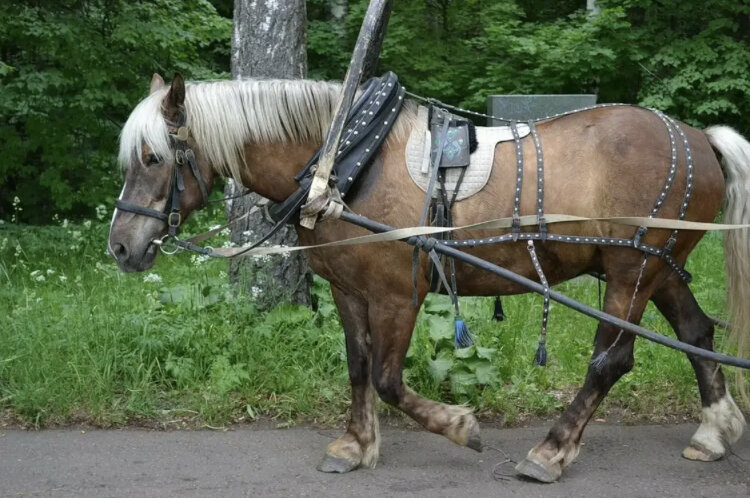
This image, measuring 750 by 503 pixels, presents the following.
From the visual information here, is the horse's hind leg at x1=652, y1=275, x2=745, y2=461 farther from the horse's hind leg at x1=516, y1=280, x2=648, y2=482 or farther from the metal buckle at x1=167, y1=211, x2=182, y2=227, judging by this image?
the metal buckle at x1=167, y1=211, x2=182, y2=227

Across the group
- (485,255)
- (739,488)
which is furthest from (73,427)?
(739,488)

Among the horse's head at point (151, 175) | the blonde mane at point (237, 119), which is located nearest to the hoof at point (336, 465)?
the horse's head at point (151, 175)

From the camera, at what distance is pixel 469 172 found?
376 centimetres

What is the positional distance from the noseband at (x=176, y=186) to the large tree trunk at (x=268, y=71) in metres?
1.70

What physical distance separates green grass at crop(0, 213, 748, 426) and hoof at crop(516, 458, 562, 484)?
2.56ft

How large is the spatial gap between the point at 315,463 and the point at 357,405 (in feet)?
1.12

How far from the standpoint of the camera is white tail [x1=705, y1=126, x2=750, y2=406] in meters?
3.96

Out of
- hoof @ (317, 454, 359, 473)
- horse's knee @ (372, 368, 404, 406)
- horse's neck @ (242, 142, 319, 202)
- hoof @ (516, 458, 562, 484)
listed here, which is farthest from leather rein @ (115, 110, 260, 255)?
hoof @ (516, 458, 562, 484)

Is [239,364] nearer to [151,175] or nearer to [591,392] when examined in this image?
[151,175]

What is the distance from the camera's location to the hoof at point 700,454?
13.5 ft

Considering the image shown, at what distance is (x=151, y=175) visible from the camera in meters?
3.68

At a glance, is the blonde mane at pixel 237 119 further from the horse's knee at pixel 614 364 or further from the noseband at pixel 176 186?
the horse's knee at pixel 614 364

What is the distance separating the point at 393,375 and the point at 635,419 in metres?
1.65

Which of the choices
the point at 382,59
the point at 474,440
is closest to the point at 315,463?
the point at 474,440
